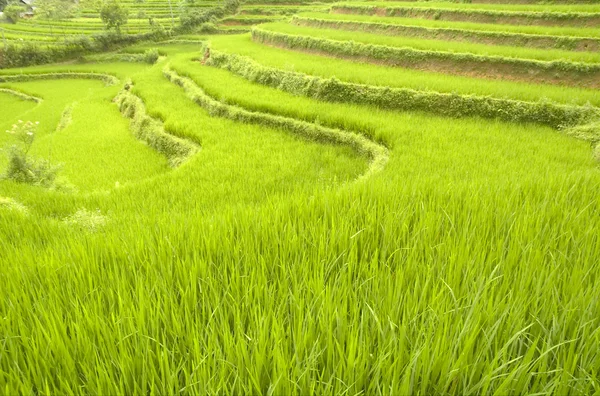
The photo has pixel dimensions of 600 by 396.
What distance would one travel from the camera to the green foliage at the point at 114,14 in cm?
2989

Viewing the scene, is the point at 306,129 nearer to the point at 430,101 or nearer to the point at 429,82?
the point at 430,101

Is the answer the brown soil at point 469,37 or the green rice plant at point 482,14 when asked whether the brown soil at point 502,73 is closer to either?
the brown soil at point 469,37

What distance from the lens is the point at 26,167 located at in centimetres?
607

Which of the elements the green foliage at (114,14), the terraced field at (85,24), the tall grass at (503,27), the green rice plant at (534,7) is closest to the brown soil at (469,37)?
the tall grass at (503,27)

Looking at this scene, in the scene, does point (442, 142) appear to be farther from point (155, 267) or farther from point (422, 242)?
point (155, 267)

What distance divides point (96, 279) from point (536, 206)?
2.11m

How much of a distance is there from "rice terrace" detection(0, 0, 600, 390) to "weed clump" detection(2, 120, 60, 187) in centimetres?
4

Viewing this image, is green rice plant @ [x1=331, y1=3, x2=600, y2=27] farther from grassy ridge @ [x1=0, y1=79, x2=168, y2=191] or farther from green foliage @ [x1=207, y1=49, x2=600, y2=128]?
grassy ridge @ [x1=0, y1=79, x2=168, y2=191]

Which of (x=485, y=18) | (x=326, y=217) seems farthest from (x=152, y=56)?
(x=326, y=217)

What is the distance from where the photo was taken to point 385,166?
17.8 feet

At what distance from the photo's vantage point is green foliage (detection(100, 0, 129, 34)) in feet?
98.1

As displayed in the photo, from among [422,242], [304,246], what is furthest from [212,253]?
[422,242]

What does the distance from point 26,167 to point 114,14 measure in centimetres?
3063

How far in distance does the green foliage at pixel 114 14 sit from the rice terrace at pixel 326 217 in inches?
589
